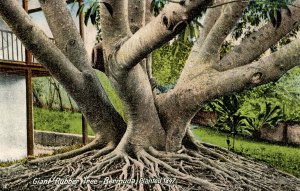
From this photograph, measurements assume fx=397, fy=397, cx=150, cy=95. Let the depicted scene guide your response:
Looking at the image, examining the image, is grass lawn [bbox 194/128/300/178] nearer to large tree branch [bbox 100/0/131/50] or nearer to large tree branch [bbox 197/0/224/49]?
large tree branch [bbox 197/0/224/49]

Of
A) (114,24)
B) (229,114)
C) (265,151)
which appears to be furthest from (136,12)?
(265,151)

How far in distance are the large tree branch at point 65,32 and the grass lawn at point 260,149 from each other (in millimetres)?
1997

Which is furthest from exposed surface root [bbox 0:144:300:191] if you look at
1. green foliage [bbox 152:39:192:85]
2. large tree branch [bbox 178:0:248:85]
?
green foliage [bbox 152:39:192:85]

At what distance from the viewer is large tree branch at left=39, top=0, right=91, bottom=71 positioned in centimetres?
336

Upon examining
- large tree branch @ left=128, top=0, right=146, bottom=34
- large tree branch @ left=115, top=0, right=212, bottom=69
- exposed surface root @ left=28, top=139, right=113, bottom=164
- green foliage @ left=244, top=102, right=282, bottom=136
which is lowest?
exposed surface root @ left=28, top=139, right=113, bottom=164

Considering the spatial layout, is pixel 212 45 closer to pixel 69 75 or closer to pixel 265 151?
pixel 69 75

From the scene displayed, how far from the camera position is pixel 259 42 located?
340cm

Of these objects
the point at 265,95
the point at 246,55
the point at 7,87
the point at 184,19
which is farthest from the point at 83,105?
the point at 7,87

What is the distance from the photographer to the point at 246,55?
342cm

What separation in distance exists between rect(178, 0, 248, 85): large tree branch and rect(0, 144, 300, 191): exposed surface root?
72cm

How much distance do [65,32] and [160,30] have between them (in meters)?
1.52

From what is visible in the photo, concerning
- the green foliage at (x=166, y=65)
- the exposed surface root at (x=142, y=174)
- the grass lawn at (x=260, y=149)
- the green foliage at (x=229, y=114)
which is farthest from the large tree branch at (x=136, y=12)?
the green foliage at (x=166, y=65)

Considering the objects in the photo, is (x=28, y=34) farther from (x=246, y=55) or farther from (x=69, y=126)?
(x=69, y=126)

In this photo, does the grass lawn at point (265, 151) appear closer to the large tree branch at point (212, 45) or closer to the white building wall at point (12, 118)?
the large tree branch at point (212, 45)
